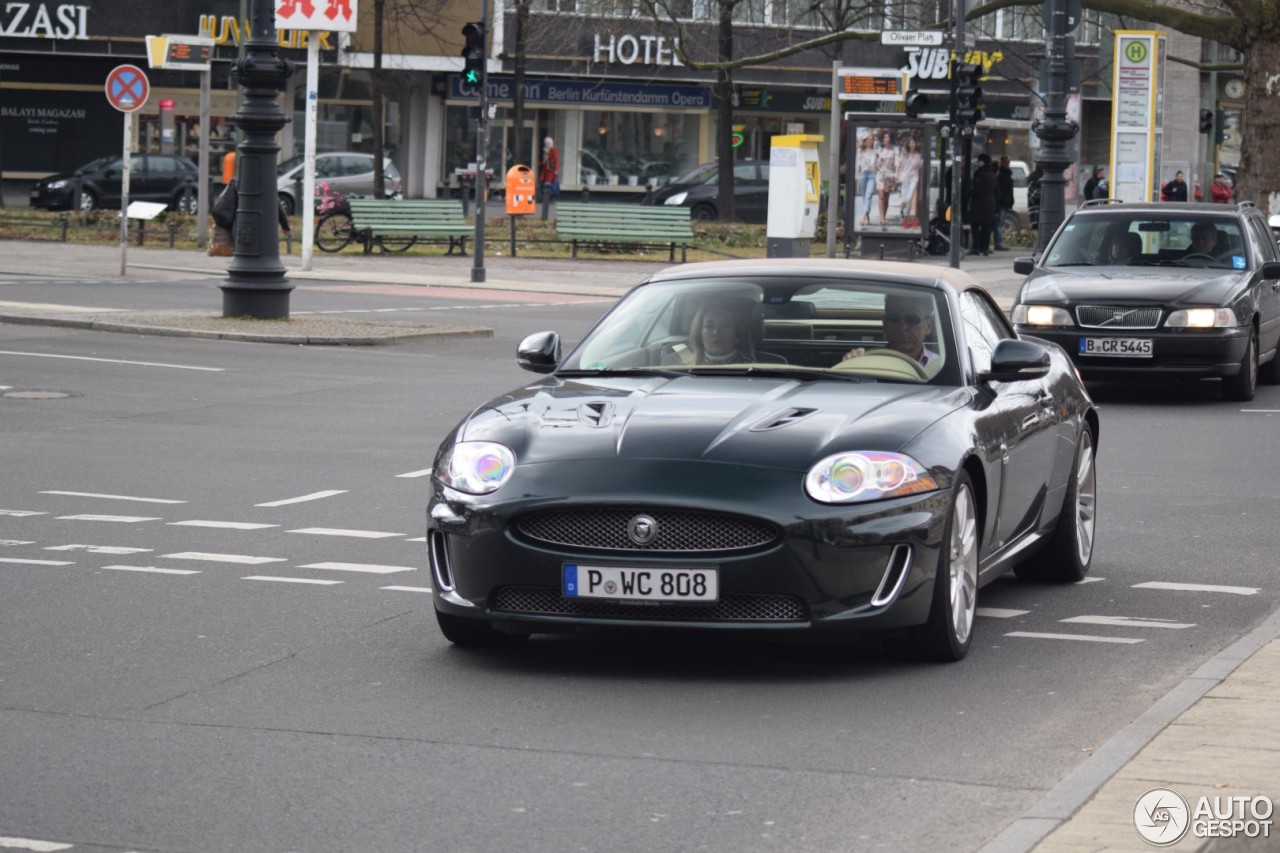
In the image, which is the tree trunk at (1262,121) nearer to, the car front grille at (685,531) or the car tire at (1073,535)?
the car tire at (1073,535)

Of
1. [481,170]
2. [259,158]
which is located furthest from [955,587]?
[481,170]

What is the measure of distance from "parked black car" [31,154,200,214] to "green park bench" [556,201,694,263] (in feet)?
42.1

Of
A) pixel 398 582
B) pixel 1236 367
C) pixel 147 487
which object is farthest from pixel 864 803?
pixel 1236 367

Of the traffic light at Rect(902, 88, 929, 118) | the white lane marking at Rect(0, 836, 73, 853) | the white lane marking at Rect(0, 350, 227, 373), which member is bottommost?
the white lane marking at Rect(0, 836, 73, 853)

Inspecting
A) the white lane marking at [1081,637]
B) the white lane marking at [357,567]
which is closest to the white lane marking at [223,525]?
the white lane marking at [357,567]

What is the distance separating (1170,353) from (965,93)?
19012 millimetres

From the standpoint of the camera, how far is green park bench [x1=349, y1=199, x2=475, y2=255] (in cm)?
3947

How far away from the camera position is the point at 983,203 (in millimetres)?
43750

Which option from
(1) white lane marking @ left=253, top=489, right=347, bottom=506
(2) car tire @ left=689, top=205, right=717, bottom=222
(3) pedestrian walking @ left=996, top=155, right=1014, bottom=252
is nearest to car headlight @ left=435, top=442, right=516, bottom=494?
(1) white lane marking @ left=253, top=489, right=347, bottom=506

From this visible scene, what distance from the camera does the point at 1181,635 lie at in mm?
8281

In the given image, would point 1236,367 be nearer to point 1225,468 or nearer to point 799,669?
point 1225,468

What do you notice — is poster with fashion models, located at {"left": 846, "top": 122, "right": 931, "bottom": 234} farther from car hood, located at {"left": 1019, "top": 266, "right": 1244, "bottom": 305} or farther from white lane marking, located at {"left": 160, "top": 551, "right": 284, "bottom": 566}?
white lane marking, located at {"left": 160, "top": 551, "right": 284, "bottom": 566}

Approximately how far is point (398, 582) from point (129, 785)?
3.55m

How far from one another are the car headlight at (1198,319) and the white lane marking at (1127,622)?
→ 9.53 metres
